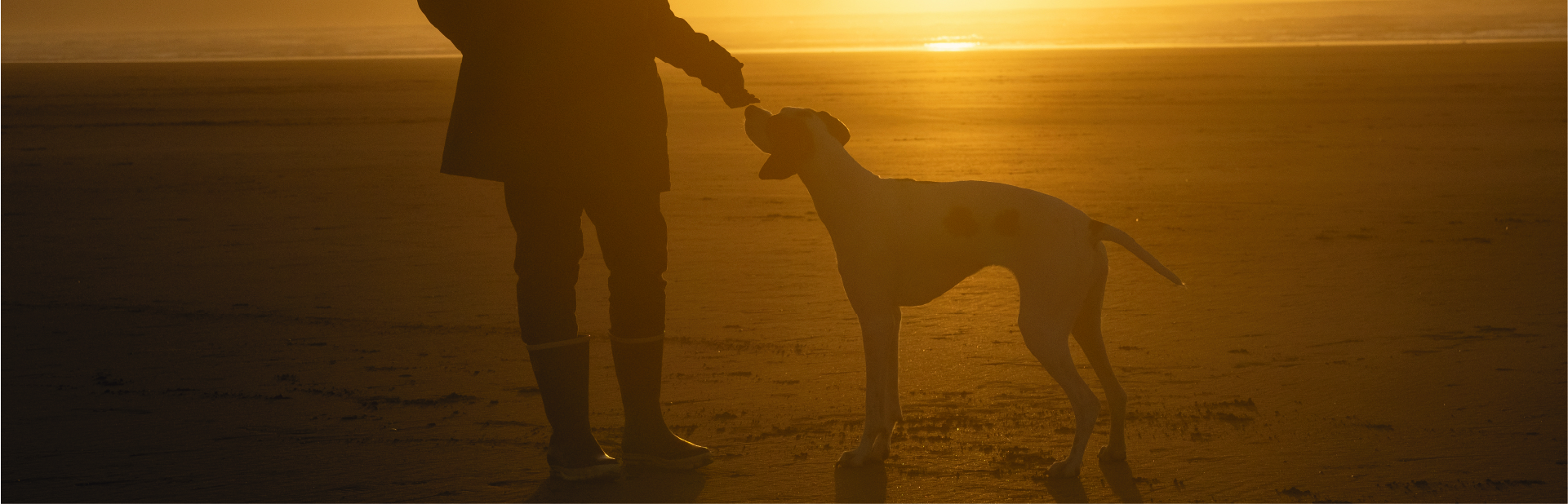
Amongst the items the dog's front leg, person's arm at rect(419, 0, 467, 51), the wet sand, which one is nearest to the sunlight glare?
the wet sand

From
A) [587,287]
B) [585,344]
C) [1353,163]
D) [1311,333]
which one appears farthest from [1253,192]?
[585,344]

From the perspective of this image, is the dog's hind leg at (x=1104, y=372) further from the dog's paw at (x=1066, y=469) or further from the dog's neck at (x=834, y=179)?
the dog's neck at (x=834, y=179)

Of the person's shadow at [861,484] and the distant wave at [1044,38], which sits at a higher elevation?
the distant wave at [1044,38]

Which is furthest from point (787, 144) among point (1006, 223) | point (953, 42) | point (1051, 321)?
point (953, 42)

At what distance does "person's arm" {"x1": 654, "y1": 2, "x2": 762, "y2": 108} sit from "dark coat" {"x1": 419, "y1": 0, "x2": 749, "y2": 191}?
66mm

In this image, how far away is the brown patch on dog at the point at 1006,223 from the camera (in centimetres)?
391

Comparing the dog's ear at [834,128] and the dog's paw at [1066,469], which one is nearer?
the dog's paw at [1066,469]

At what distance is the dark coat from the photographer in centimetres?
372

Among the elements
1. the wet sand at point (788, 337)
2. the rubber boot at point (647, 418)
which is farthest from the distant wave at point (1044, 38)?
the rubber boot at point (647, 418)

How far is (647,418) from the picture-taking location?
13.9ft

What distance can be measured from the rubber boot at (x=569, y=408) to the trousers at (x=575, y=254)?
0.05m

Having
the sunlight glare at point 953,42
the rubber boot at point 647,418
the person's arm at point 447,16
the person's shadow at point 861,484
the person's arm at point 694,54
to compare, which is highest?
the sunlight glare at point 953,42

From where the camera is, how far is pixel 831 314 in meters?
6.61

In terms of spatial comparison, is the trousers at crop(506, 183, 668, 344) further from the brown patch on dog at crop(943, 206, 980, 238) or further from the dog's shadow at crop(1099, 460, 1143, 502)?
the dog's shadow at crop(1099, 460, 1143, 502)
